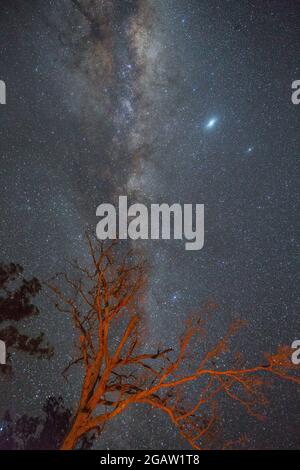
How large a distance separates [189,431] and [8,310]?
16.6 ft

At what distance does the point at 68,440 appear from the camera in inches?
279

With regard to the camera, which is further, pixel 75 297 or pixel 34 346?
pixel 34 346

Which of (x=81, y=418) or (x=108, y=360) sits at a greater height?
(x=108, y=360)

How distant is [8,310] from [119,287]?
3.36m

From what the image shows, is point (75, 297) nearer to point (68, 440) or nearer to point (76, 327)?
point (76, 327)

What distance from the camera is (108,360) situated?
7.70 m
